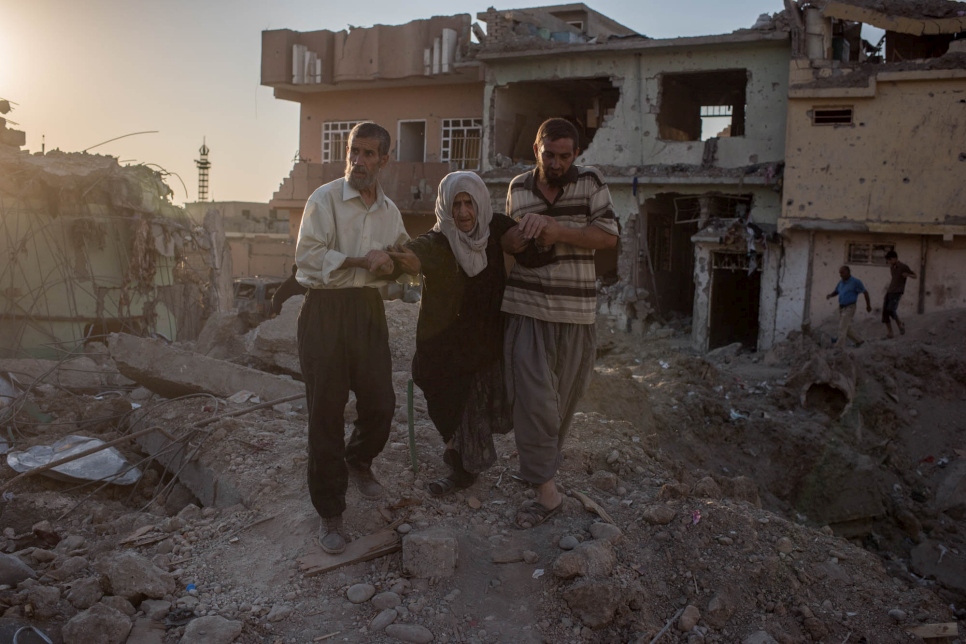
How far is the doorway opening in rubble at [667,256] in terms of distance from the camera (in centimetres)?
1936

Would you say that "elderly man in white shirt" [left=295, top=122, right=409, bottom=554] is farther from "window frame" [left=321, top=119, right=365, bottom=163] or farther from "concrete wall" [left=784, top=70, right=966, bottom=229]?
"window frame" [left=321, top=119, right=365, bottom=163]

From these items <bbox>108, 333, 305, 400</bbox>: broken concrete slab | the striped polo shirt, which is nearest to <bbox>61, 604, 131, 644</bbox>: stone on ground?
the striped polo shirt

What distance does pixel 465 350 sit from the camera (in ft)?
13.8

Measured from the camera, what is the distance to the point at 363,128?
3844 mm

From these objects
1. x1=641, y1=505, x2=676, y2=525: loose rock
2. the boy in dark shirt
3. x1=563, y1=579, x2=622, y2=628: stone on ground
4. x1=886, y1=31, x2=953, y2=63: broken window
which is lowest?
x1=563, y1=579, x2=622, y2=628: stone on ground

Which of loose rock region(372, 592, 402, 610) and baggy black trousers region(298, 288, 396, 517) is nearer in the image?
loose rock region(372, 592, 402, 610)

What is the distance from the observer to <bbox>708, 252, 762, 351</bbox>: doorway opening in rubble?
58.9 feet

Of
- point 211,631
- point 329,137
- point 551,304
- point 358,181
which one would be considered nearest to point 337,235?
point 358,181

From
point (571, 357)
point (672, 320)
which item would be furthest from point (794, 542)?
point (672, 320)

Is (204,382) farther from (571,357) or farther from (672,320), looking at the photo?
(672,320)

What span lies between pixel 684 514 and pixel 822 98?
13.8m

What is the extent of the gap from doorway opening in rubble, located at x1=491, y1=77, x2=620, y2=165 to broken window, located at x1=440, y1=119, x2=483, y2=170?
4.13 feet

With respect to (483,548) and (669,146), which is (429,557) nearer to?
(483,548)

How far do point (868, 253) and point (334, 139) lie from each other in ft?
46.7
